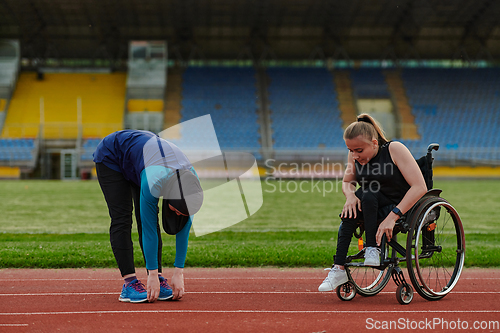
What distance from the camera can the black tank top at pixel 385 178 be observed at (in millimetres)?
4047

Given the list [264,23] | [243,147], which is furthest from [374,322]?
[264,23]

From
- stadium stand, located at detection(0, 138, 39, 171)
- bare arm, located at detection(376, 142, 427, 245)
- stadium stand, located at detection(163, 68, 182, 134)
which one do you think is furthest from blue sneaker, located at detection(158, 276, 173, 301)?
stadium stand, located at detection(163, 68, 182, 134)

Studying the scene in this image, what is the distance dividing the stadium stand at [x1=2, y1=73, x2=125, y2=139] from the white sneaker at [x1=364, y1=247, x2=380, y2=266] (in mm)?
28165

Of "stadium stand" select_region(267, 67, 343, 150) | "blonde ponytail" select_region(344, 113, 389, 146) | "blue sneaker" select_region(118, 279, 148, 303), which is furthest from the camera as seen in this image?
"stadium stand" select_region(267, 67, 343, 150)

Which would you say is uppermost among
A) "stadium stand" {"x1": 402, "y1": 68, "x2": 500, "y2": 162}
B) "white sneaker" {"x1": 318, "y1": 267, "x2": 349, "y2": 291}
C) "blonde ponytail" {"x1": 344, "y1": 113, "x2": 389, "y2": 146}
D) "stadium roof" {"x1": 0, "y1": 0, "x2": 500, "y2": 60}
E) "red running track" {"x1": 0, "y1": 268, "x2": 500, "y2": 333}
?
"stadium roof" {"x1": 0, "y1": 0, "x2": 500, "y2": 60}

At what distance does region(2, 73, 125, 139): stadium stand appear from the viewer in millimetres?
30062

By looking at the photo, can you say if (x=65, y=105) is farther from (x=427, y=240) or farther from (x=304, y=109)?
(x=427, y=240)

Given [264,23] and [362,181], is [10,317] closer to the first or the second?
[362,181]

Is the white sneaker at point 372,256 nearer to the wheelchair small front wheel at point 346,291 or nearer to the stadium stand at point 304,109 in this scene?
the wheelchair small front wheel at point 346,291

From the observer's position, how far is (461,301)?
167 inches

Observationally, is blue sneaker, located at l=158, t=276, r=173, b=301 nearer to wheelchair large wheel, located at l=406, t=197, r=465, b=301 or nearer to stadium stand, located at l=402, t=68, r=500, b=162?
wheelchair large wheel, located at l=406, t=197, r=465, b=301

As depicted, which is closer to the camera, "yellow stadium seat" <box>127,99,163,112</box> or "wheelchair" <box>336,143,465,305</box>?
"wheelchair" <box>336,143,465,305</box>

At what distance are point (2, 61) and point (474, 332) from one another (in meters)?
36.3

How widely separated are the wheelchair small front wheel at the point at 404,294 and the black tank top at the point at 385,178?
27.3 inches
